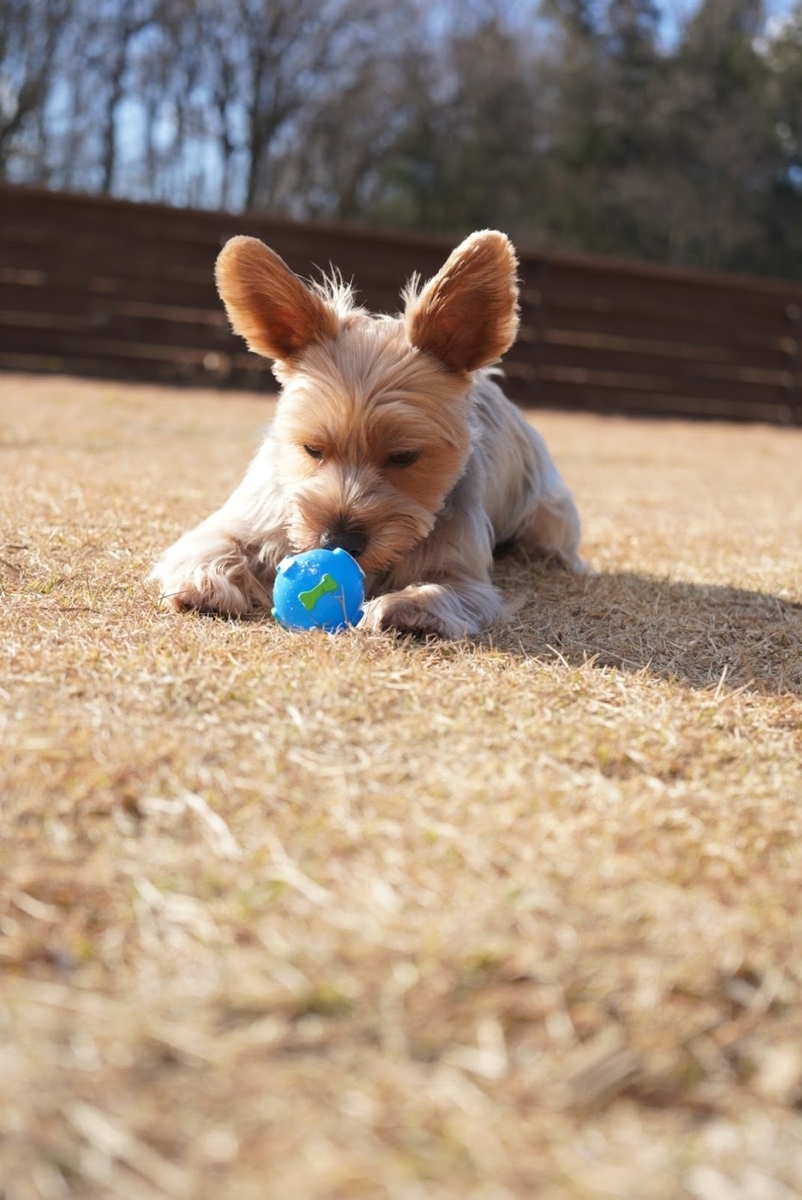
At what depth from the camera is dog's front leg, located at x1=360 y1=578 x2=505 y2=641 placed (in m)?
3.19

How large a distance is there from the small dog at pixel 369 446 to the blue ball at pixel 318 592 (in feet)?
0.28

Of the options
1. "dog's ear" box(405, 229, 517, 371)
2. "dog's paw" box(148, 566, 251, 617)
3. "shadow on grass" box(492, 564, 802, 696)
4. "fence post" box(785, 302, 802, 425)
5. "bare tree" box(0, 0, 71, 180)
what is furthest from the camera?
"bare tree" box(0, 0, 71, 180)

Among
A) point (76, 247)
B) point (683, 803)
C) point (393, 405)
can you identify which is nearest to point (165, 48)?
point (76, 247)

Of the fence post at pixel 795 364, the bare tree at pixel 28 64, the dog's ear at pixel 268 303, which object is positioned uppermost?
the bare tree at pixel 28 64

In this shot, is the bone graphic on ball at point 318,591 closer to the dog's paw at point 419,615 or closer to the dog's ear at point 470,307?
the dog's paw at point 419,615

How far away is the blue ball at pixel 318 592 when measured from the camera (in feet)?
10.5

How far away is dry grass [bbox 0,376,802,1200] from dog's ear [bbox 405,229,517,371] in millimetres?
1076

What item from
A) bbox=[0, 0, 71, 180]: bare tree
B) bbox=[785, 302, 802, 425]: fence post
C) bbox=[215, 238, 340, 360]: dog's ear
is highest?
bbox=[0, 0, 71, 180]: bare tree

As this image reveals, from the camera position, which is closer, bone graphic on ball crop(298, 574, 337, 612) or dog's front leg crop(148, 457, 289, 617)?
bone graphic on ball crop(298, 574, 337, 612)

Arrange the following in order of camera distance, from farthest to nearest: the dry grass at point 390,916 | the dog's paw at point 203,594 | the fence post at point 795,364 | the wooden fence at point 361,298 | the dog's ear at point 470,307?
the fence post at point 795,364
the wooden fence at point 361,298
the dog's ear at point 470,307
the dog's paw at point 203,594
the dry grass at point 390,916

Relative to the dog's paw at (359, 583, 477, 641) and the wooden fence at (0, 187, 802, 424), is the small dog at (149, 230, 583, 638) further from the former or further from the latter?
the wooden fence at (0, 187, 802, 424)

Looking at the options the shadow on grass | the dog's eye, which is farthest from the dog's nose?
the shadow on grass

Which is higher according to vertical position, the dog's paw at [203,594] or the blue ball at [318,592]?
the blue ball at [318,592]

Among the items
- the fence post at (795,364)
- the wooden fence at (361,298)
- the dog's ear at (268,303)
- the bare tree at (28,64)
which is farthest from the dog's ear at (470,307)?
the bare tree at (28,64)
